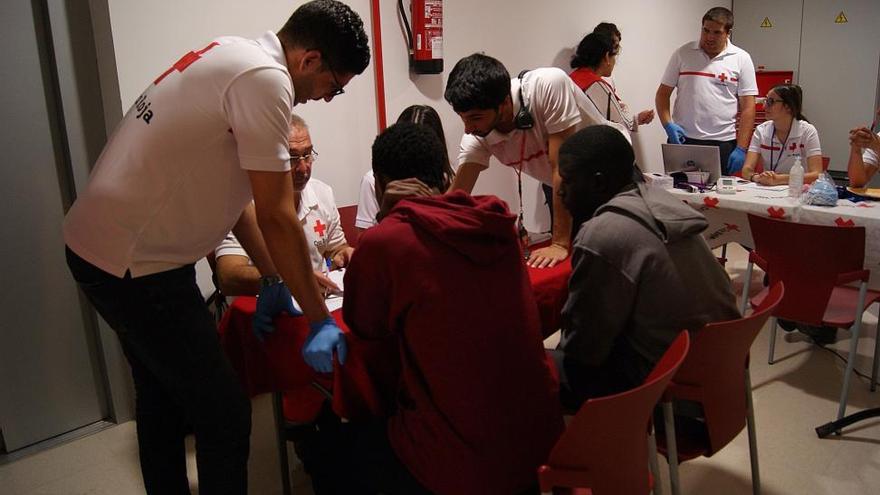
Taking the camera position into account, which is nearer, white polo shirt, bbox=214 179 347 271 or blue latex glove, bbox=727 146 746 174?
white polo shirt, bbox=214 179 347 271

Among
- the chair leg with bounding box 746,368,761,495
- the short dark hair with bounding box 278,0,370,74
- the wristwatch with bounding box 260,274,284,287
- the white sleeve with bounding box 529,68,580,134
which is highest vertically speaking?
the short dark hair with bounding box 278,0,370,74

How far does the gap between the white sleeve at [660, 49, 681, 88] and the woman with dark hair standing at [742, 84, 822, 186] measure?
103 centimetres

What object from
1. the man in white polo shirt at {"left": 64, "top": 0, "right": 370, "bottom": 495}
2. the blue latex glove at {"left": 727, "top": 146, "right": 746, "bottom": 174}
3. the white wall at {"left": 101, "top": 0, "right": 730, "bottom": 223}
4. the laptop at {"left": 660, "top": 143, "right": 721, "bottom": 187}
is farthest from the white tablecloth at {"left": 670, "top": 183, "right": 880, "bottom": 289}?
the man in white polo shirt at {"left": 64, "top": 0, "right": 370, "bottom": 495}

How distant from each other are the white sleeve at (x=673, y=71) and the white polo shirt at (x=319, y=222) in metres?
3.24

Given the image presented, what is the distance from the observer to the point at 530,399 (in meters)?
1.20

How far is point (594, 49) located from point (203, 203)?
11.6 feet

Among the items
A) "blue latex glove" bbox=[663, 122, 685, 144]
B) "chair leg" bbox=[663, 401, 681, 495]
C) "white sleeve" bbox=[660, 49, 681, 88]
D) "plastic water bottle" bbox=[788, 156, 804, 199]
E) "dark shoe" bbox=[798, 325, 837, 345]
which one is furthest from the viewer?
"white sleeve" bbox=[660, 49, 681, 88]

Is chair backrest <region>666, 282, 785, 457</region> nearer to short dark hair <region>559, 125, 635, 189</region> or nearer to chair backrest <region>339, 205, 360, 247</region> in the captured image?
short dark hair <region>559, 125, 635, 189</region>

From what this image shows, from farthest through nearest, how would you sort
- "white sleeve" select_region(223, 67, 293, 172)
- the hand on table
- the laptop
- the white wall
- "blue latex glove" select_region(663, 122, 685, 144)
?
"blue latex glove" select_region(663, 122, 685, 144) → the laptop → the white wall → the hand on table → "white sleeve" select_region(223, 67, 293, 172)

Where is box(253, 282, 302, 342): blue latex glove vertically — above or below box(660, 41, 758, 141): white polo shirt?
below

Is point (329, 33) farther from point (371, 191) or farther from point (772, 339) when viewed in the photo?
point (772, 339)

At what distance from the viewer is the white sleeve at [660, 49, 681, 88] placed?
4.55 m

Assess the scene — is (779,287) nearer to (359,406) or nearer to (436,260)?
(436,260)

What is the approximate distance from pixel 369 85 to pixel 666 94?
8.30 feet
